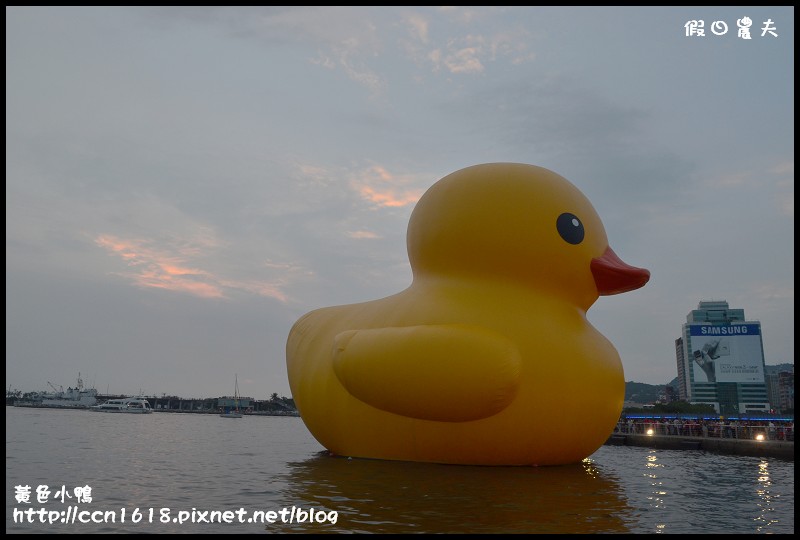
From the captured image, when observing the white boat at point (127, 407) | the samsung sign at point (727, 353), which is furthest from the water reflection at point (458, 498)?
the white boat at point (127, 407)

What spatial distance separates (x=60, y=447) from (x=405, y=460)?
1352 cm

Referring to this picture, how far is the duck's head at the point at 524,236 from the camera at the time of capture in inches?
437

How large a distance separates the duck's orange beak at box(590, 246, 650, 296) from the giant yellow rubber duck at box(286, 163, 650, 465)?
0.03 meters

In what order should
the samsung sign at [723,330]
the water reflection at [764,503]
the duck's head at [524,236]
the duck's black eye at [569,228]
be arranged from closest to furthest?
1. the water reflection at [764,503]
2. the duck's head at [524,236]
3. the duck's black eye at [569,228]
4. the samsung sign at [723,330]

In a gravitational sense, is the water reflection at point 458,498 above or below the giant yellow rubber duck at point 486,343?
below

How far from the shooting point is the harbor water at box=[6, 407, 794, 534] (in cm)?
693

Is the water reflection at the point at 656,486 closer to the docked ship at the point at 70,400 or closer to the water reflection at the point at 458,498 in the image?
the water reflection at the point at 458,498

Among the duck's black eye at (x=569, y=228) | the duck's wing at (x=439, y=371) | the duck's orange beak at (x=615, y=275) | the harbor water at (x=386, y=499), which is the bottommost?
the harbor water at (x=386, y=499)

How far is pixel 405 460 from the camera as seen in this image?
35.4 feet

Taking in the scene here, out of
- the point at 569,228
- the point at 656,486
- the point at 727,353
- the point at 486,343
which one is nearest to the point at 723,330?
the point at 727,353

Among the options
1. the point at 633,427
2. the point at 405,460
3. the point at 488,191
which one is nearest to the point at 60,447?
the point at 405,460

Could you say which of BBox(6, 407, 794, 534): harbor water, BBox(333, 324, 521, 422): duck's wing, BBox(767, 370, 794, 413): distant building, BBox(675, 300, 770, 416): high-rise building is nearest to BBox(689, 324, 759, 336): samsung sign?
BBox(675, 300, 770, 416): high-rise building

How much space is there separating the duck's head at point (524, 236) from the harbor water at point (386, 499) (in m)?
3.48

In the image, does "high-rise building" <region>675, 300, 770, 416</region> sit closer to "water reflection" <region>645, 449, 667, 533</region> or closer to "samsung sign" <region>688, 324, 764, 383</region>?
"samsung sign" <region>688, 324, 764, 383</region>
